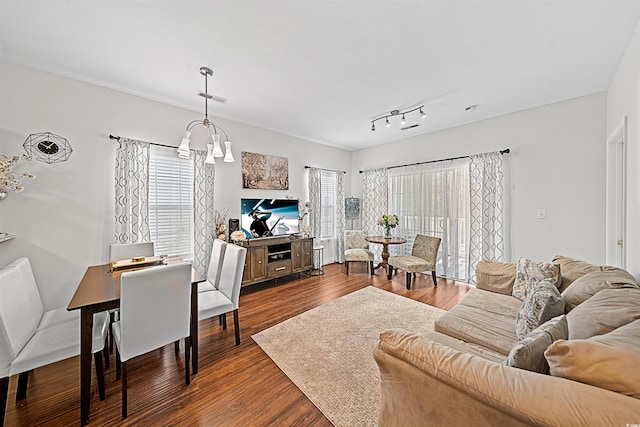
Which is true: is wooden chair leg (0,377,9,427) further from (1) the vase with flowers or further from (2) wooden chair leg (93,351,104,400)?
(1) the vase with flowers

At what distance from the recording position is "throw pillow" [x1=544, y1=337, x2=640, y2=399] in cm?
68

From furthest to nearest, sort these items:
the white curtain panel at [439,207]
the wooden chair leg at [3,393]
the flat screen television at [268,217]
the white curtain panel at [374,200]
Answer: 1. the white curtain panel at [374,200]
2. the white curtain panel at [439,207]
3. the flat screen television at [268,217]
4. the wooden chair leg at [3,393]

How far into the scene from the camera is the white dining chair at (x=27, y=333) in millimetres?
1419

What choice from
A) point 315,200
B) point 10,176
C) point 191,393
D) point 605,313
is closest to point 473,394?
Result: point 605,313

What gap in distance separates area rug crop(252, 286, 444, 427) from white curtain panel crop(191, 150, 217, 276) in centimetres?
162

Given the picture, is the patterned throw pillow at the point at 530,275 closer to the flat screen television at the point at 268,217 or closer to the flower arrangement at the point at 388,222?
the flower arrangement at the point at 388,222

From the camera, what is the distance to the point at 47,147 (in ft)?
8.35

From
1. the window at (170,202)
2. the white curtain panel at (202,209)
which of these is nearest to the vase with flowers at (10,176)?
the window at (170,202)

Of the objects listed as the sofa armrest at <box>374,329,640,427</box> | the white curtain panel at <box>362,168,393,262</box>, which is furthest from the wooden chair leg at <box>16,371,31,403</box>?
the white curtain panel at <box>362,168,393,262</box>

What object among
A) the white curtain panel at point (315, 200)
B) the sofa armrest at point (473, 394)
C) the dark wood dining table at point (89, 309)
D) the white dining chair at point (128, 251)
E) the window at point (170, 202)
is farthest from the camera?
the white curtain panel at point (315, 200)

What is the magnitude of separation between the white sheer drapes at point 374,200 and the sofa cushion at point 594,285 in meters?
3.65

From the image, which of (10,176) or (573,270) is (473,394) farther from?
(10,176)

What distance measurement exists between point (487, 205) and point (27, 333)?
5.27m

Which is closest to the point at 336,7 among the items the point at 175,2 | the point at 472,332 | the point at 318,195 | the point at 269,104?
the point at 175,2
